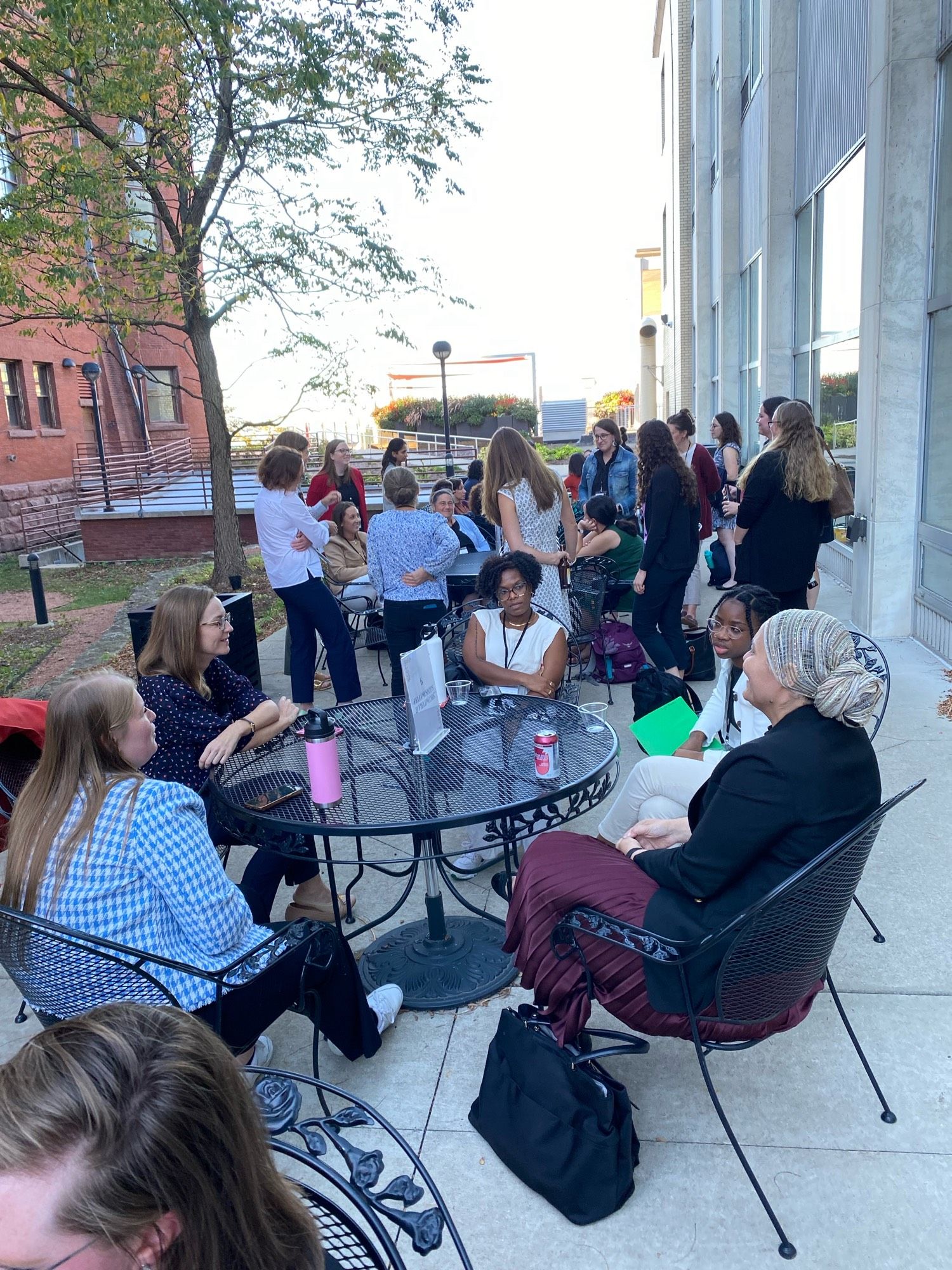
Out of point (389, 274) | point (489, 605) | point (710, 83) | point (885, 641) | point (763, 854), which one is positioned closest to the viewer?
point (763, 854)

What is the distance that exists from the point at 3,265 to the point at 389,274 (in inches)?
198

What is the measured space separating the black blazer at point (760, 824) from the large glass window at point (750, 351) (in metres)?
11.6

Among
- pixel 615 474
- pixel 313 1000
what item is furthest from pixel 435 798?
pixel 615 474

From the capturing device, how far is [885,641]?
673 centimetres

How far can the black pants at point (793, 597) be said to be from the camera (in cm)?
539

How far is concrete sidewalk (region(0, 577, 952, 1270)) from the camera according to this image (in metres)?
2.09

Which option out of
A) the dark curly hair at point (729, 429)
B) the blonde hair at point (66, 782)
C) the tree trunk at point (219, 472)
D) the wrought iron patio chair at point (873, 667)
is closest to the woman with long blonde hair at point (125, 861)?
the blonde hair at point (66, 782)

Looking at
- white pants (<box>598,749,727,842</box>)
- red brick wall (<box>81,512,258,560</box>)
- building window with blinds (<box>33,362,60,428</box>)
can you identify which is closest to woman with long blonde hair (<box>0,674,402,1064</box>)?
white pants (<box>598,749,727,842</box>)

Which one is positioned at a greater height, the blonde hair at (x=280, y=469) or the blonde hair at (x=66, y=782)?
the blonde hair at (x=280, y=469)

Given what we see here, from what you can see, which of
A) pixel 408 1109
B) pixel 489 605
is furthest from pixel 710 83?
pixel 408 1109

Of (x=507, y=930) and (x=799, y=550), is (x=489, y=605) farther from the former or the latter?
(x=507, y=930)

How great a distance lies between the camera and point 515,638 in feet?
13.9

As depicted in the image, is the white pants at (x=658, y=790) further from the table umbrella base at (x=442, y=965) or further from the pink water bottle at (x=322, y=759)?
the pink water bottle at (x=322, y=759)

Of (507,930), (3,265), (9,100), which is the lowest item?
(507,930)
